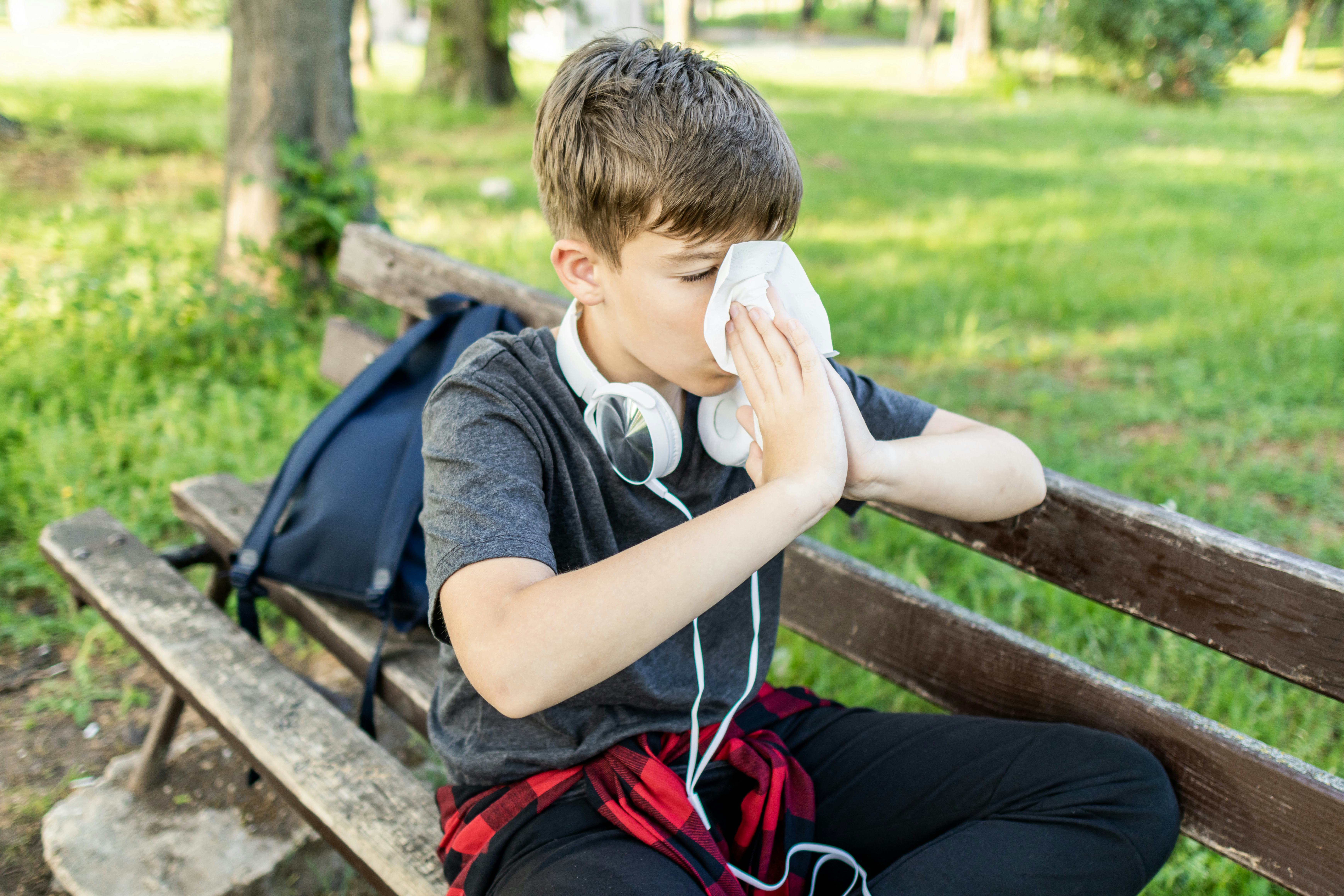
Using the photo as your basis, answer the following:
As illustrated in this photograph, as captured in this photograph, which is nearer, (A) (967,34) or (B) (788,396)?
(B) (788,396)

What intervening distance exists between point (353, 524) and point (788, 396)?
3.80ft

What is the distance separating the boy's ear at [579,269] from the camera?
1.50 meters

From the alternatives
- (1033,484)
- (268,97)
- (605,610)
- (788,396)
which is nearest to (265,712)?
(605,610)

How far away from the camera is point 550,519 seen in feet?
5.00

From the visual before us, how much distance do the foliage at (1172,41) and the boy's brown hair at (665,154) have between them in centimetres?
1928

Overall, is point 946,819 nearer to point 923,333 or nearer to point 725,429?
point 725,429

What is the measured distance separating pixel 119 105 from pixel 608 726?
36.6 ft

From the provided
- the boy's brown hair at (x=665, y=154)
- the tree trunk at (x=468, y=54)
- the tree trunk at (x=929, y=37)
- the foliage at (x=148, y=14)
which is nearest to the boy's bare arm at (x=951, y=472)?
the boy's brown hair at (x=665, y=154)

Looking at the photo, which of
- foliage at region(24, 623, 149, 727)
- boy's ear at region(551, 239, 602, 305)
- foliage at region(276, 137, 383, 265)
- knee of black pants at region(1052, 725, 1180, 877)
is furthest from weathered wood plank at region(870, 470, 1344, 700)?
foliage at region(276, 137, 383, 265)

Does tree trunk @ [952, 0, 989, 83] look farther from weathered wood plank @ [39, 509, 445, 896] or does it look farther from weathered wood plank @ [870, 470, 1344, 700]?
weathered wood plank @ [39, 509, 445, 896]

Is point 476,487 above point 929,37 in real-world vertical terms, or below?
below

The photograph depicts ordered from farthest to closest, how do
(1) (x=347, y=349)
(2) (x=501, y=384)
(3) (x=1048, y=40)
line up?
1. (3) (x=1048, y=40)
2. (1) (x=347, y=349)
3. (2) (x=501, y=384)

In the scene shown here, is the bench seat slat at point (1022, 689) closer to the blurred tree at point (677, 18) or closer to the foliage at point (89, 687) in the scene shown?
the foliage at point (89, 687)

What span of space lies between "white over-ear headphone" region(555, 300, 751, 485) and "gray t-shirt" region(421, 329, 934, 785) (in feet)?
0.15
